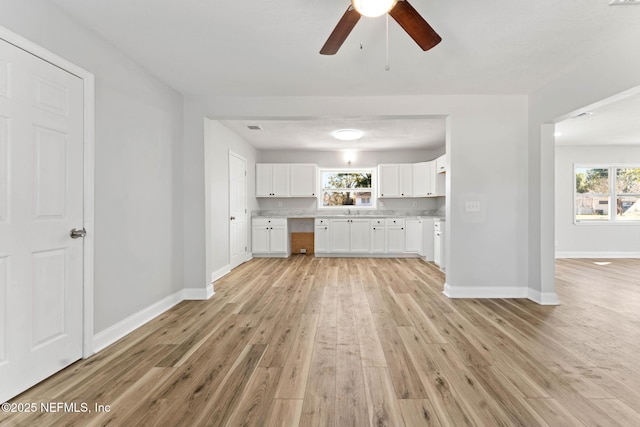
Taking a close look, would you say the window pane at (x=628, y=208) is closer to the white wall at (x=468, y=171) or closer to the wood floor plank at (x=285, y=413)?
the white wall at (x=468, y=171)

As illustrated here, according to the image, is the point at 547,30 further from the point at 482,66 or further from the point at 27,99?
the point at 27,99

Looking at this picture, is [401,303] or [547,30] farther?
[401,303]

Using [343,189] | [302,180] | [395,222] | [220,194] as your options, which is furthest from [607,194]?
[220,194]

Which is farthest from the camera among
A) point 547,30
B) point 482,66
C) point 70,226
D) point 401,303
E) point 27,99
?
point 401,303

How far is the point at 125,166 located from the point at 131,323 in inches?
55.9

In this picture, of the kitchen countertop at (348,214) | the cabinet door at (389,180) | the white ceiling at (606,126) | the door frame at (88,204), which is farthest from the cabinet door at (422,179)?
the door frame at (88,204)

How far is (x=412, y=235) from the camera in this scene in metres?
6.85

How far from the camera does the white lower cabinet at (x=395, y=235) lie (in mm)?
6863

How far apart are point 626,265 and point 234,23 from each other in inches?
306

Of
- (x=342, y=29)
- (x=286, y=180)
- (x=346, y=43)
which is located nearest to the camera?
(x=342, y=29)

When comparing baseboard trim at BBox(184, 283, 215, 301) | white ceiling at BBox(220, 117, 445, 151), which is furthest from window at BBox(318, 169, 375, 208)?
baseboard trim at BBox(184, 283, 215, 301)

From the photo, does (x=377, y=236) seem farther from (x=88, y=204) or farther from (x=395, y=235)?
(x=88, y=204)

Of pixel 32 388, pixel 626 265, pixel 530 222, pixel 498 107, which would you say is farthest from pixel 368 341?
pixel 626 265

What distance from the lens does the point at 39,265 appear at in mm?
1990
